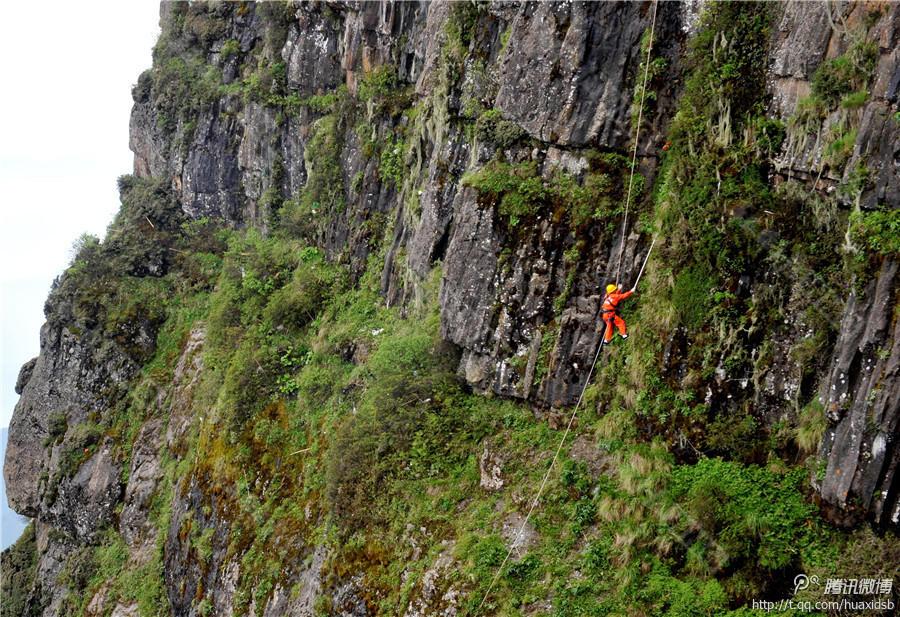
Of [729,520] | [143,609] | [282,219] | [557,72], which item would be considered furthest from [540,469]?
[282,219]

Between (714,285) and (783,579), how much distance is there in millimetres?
Answer: 3962

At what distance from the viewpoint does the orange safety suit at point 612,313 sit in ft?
35.6

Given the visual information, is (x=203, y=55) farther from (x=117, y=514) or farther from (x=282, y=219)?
(x=117, y=514)

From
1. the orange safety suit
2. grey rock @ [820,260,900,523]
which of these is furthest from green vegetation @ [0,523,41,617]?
grey rock @ [820,260,900,523]

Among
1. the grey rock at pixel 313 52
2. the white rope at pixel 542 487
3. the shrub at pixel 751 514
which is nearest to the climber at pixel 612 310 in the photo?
the white rope at pixel 542 487

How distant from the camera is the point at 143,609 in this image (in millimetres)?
17422

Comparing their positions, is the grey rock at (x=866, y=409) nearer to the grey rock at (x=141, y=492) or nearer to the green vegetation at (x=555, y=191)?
the green vegetation at (x=555, y=191)

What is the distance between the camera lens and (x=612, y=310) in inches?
428

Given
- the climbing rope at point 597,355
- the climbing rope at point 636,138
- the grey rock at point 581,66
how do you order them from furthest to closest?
the grey rock at point 581,66, the climbing rope at point 636,138, the climbing rope at point 597,355

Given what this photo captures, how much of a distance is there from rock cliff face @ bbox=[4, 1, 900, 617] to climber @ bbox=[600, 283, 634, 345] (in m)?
0.36

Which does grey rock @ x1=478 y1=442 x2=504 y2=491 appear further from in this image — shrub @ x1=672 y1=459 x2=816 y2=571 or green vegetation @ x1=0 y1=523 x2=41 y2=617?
green vegetation @ x1=0 y1=523 x2=41 y2=617

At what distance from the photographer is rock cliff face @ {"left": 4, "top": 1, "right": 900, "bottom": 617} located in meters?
8.56

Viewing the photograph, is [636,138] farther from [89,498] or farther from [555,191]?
[89,498]

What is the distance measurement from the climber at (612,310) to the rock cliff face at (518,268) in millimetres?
363
